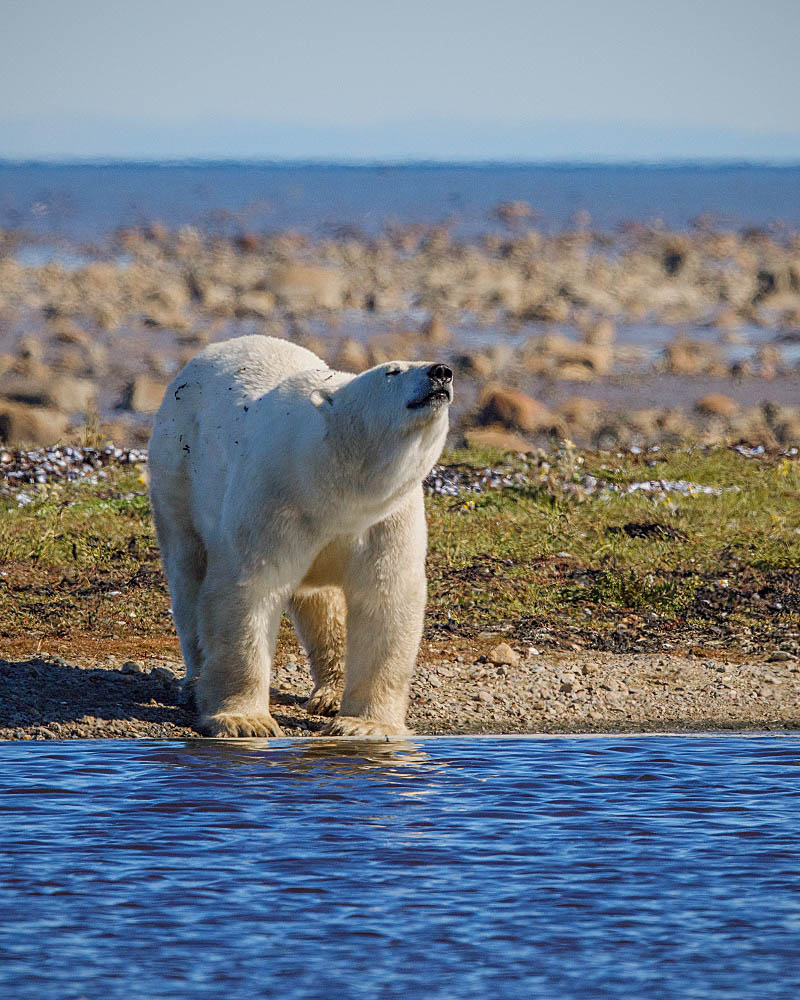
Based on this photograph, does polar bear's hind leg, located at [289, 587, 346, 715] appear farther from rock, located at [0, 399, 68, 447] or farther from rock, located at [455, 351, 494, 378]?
rock, located at [455, 351, 494, 378]

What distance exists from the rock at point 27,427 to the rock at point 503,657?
749 cm

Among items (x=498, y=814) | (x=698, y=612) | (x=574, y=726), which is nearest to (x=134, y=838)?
(x=498, y=814)

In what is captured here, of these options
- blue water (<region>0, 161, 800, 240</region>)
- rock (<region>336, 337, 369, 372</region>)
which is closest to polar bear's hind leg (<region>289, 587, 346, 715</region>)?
rock (<region>336, 337, 369, 372</region>)

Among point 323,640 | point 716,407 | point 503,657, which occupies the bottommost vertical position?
point 503,657

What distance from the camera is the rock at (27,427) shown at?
1480 cm

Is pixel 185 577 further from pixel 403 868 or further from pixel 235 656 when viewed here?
pixel 403 868

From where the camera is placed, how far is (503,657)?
8188 millimetres

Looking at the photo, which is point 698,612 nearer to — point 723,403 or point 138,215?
point 723,403

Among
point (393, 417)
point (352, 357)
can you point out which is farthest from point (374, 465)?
point (352, 357)

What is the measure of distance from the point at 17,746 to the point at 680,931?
3207 mm

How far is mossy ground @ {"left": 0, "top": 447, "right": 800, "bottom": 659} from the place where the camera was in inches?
340

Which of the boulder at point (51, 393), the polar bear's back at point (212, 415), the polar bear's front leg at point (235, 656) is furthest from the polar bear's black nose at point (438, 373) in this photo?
the boulder at point (51, 393)

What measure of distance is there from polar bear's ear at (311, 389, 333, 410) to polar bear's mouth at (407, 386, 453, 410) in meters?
0.53

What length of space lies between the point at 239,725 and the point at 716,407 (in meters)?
13.8
